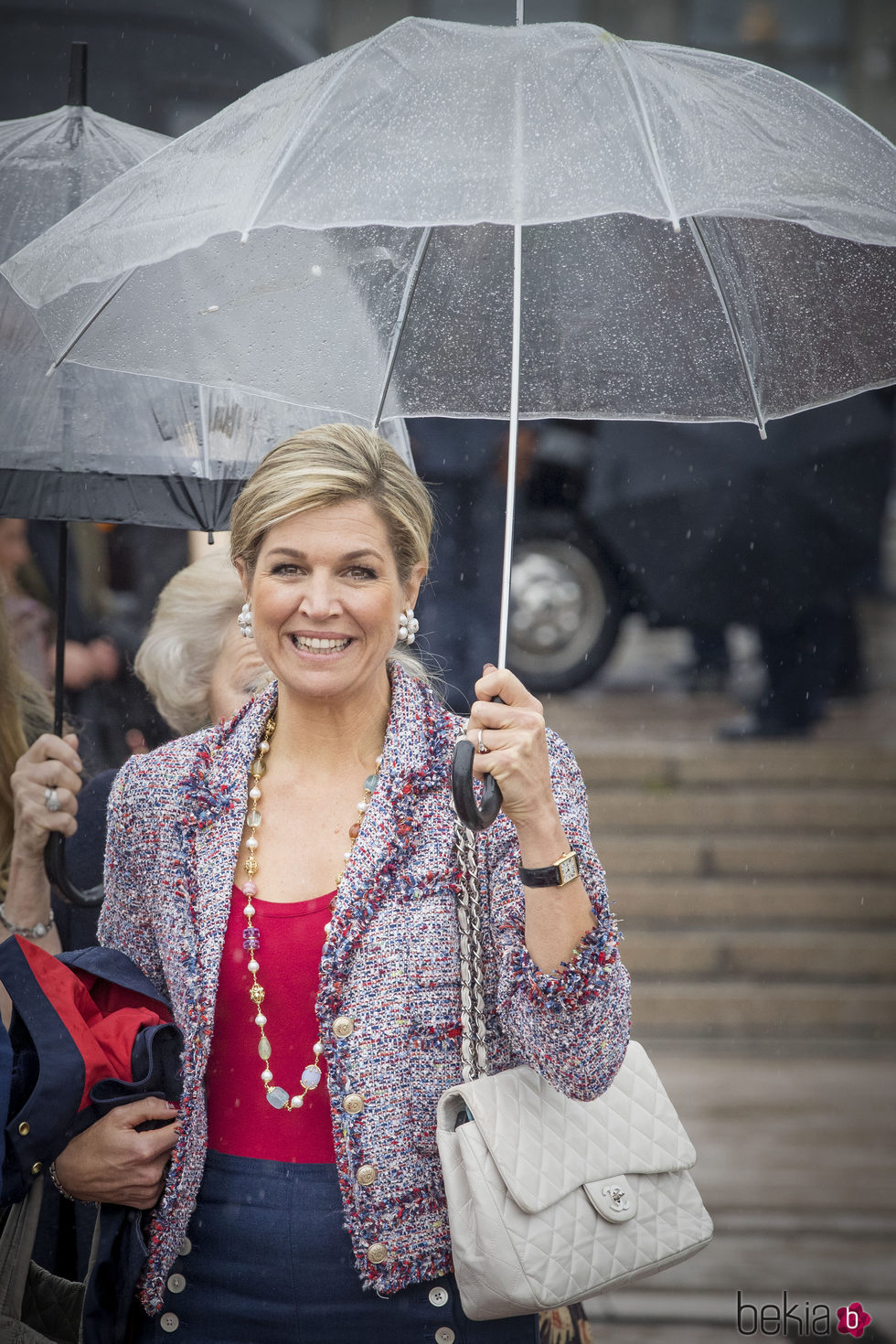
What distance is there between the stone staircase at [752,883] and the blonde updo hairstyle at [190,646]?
11.7 feet

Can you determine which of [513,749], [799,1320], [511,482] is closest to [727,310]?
[511,482]

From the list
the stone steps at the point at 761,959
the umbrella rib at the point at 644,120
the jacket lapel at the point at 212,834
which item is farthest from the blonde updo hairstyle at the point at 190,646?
the stone steps at the point at 761,959

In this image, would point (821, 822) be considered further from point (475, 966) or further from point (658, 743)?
point (475, 966)

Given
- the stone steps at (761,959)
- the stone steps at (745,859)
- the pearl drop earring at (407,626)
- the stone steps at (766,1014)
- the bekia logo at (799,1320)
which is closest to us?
the pearl drop earring at (407,626)

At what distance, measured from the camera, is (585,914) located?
1.94m

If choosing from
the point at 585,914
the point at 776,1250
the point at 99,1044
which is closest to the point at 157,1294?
the point at 99,1044

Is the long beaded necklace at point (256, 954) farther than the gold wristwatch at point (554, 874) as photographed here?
Yes

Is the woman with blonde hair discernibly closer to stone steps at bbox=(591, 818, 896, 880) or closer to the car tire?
stone steps at bbox=(591, 818, 896, 880)

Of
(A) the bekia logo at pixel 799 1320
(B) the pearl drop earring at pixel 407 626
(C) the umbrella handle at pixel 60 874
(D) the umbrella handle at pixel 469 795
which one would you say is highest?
(B) the pearl drop earring at pixel 407 626

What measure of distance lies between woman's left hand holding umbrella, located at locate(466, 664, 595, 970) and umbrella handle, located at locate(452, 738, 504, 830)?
15 millimetres

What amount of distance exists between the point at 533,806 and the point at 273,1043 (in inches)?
22.7

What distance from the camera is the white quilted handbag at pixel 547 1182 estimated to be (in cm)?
194

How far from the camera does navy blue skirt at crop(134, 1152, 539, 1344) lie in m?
2.07

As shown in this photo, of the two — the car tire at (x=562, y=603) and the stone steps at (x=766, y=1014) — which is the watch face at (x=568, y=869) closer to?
the stone steps at (x=766, y=1014)
